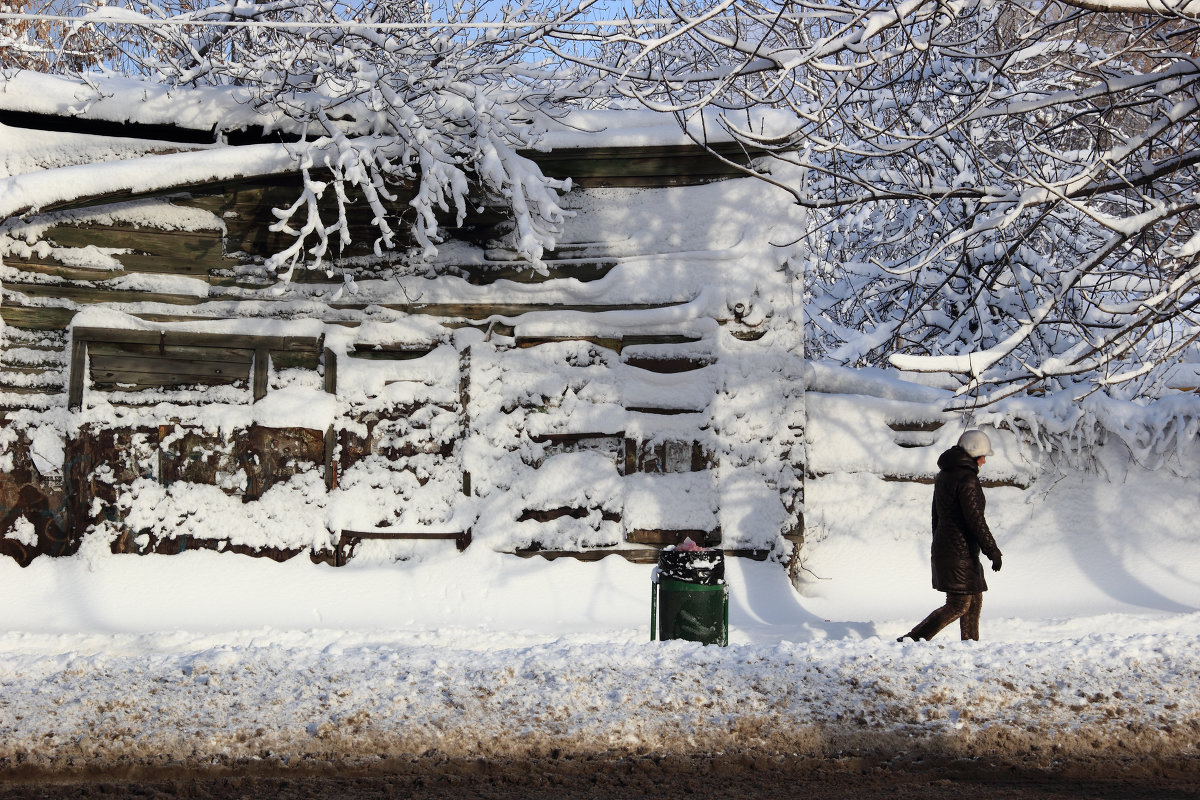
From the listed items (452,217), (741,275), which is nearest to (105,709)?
(452,217)

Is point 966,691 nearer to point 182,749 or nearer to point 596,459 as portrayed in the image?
point 182,749

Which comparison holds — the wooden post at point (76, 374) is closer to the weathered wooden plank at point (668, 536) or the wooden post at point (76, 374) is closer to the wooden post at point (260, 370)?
the wooden post at point (260, 370)

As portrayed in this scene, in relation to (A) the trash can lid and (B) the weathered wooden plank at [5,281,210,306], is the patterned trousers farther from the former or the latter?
(B) the weathered wooden plank at [5,281,210,306]

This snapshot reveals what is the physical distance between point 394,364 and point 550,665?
4.15 meters

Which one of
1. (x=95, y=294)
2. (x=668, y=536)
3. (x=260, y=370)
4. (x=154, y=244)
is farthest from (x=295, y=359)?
(x=668, y=536)

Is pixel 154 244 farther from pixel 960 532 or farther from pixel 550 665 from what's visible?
pixel 960 532

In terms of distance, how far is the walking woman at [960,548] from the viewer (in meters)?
7.06

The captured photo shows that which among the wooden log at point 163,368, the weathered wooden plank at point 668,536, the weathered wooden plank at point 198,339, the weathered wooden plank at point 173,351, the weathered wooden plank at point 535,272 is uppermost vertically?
the weathered wooden plank at point 535,272

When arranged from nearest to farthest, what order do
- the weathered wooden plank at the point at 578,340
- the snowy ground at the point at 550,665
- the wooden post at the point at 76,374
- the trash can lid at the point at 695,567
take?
the snowy ground at the point at 550,665 < the trash can lid at the point at 695,567 < the wooden post at the point at 76,374 < the weathered wooden plank at the point at 578,340

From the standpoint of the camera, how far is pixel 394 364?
9.17 m

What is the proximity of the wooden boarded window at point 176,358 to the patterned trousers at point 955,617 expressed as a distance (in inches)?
206

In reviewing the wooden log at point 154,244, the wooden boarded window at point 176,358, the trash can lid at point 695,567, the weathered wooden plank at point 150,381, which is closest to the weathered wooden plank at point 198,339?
the wooden boarded window at point 176,358

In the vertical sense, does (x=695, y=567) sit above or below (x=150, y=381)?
below

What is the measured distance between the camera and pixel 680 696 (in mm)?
5215
